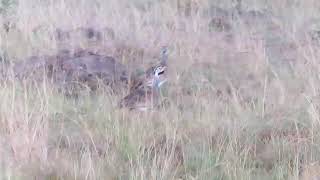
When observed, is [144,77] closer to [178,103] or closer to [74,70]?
[178,103]

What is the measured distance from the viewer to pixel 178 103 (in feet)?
21.2

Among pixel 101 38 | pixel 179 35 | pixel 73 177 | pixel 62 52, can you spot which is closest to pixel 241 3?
pixel 179 35

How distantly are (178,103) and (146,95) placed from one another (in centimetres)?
33

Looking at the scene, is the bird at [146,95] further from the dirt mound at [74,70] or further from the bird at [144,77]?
the dirt mound at [74,70]

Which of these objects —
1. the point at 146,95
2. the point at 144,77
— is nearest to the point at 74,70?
the point at 144,77

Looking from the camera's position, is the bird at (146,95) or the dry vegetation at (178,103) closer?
the dry vegetation at (178,103)

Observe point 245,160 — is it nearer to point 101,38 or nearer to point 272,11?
point 101,38

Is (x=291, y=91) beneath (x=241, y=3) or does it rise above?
beneath

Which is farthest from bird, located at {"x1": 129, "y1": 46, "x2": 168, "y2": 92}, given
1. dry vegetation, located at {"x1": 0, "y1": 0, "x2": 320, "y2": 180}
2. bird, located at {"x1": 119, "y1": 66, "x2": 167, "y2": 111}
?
dry vegetation, located at {"x1": 0, "y1": 0, "x2": 320, "y2": 180}

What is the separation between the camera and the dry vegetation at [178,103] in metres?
4.84

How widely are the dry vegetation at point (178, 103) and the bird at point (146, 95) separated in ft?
0.45

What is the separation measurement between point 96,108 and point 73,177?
64.0 inches

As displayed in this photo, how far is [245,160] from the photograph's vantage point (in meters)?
4.96

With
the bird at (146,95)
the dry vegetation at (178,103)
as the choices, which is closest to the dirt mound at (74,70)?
the dry vegetation at (178,103)
